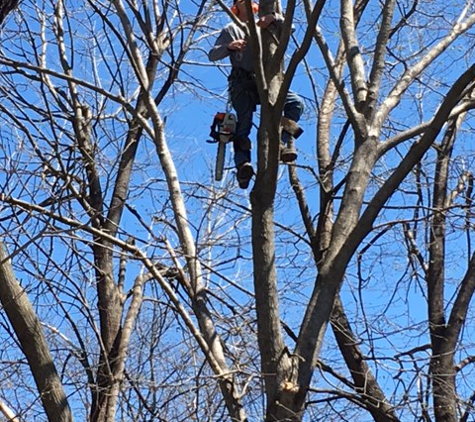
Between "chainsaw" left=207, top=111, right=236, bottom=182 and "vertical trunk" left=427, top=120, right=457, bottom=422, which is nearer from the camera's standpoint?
"chainsaw" left=207, top=111, right=236, bottom=182

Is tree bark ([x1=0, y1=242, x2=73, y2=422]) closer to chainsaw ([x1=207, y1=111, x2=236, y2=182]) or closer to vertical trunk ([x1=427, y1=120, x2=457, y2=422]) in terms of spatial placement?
chainsaw ([x1=207, y1=111, x2=236, y2=182])

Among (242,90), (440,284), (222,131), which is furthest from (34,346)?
(440,284)

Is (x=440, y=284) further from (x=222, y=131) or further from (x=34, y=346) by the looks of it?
(x=34, y=346)

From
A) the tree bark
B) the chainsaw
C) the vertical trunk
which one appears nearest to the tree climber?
the chainsaw

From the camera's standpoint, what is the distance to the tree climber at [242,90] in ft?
20.8

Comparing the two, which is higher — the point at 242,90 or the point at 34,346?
the point at 242,90

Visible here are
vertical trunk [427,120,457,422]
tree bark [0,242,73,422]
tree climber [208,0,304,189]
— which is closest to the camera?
tree bark [0,242,73,422]

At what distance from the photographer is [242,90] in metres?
6.79

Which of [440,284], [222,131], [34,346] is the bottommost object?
[34,346]

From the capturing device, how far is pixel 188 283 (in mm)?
5809

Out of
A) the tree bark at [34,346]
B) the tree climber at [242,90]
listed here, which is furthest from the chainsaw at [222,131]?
the tree bark at [34,346]

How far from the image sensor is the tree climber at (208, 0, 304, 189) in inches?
250

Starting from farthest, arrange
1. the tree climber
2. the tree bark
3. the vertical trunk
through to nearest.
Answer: the vertical trunk, the tree climber, the tree bark

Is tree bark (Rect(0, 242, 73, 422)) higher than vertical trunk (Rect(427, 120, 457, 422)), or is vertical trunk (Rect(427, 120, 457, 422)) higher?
vertical trunk (Rect(427, 120, 457, 422))
